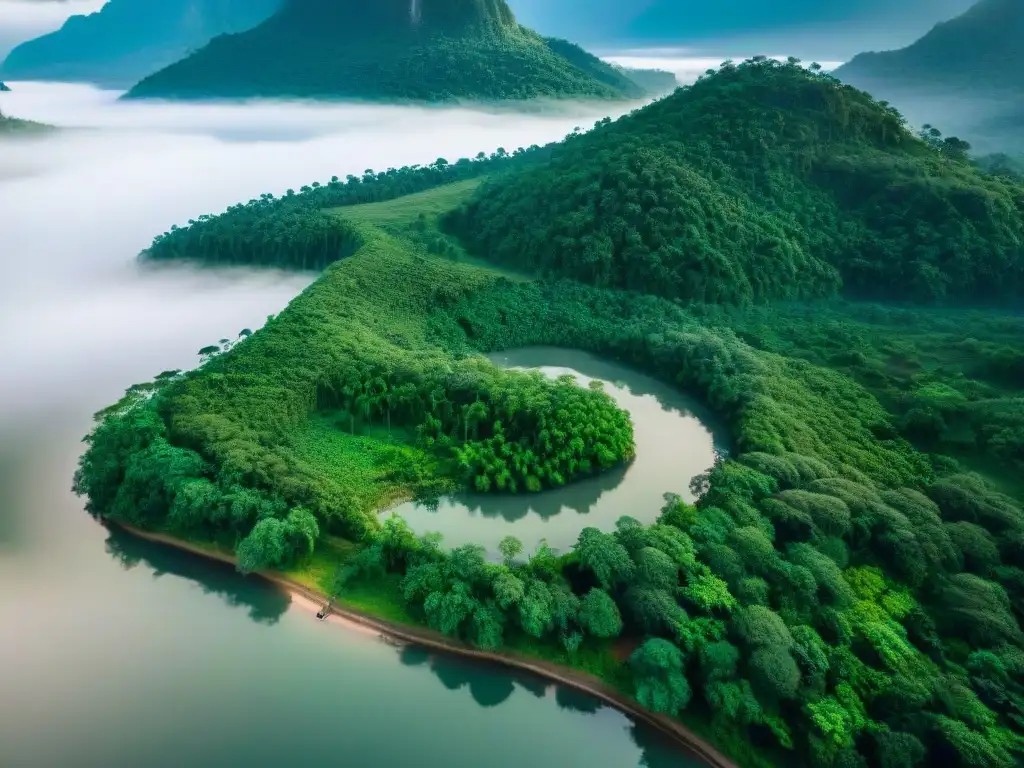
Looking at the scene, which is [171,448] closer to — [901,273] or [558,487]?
[558,487]

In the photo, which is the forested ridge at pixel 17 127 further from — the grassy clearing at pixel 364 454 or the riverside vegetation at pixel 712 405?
the grassy clearing at pixel 364 454

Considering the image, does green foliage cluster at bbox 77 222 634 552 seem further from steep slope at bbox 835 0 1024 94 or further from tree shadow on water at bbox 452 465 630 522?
steep slope at bbox 835 0 1024 94

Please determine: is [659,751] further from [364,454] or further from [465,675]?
[364,454]

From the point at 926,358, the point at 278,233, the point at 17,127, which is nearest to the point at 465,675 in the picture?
the point at 926,358

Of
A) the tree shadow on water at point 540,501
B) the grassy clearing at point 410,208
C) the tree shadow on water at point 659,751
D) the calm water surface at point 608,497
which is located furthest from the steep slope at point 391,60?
the tree shadow on water at point 659,751

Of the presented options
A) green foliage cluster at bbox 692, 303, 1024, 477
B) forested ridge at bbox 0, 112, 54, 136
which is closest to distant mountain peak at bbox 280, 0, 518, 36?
forested ridge at bbox 0, 112, 54, 136

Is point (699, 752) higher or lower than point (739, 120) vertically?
lower

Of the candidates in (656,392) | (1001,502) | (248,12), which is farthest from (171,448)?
(248,12)
